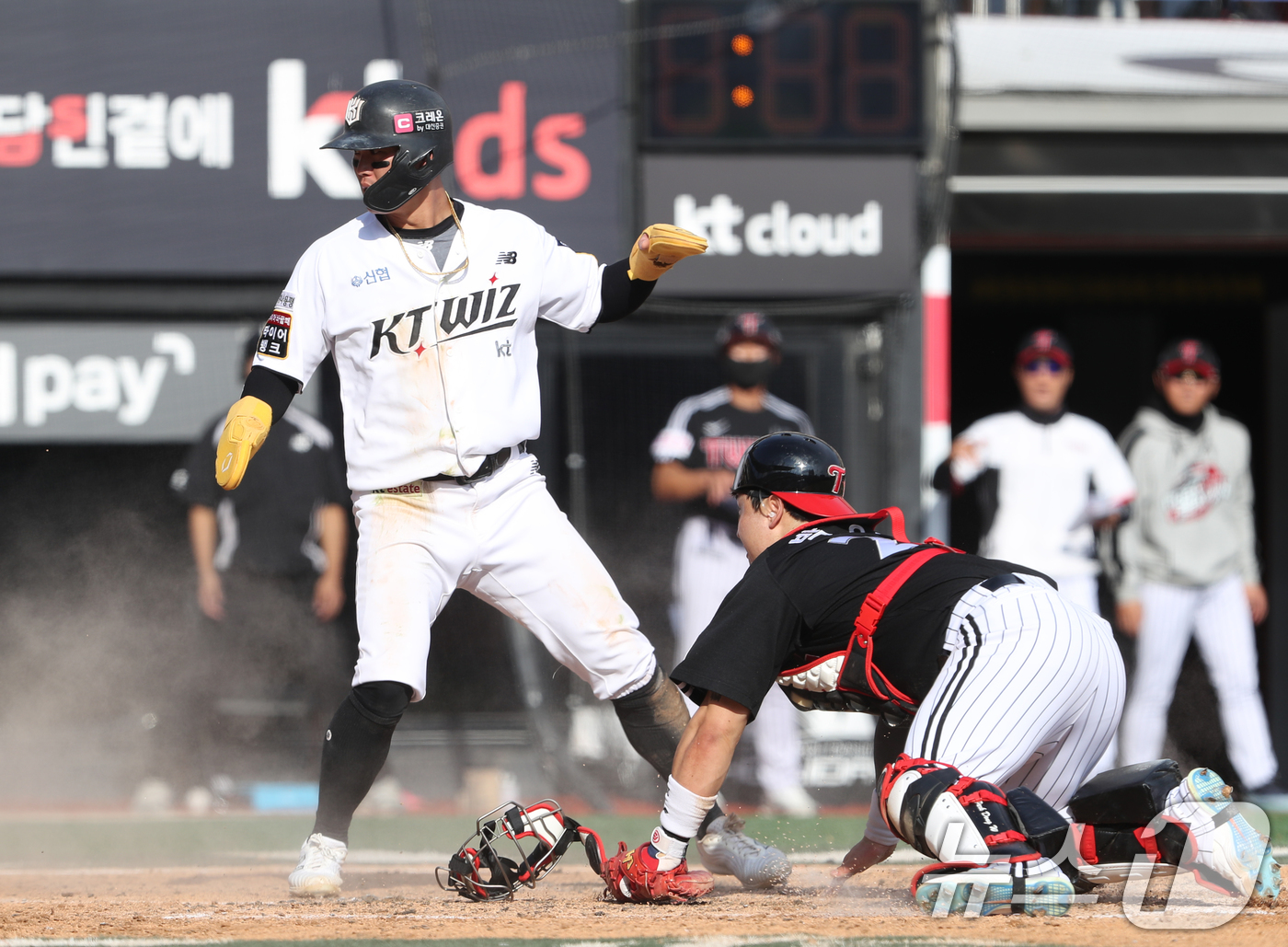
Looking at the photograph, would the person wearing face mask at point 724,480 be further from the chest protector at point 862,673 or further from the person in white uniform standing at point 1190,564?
the chest protector at point 862,673

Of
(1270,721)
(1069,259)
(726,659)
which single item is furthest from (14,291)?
(1270,721)

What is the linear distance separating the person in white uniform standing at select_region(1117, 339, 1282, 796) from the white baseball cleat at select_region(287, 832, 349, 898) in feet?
13.4

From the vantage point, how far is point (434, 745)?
272 inches

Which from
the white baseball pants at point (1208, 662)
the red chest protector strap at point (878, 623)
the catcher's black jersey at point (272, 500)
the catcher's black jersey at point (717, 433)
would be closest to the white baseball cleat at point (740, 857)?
the red chest protector strap at point (878, 623)

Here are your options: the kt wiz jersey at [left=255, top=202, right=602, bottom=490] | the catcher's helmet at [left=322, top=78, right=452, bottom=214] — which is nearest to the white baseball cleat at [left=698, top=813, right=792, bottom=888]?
the kt wiz jersey at [left=255, top=202, right=602, bottom=490]

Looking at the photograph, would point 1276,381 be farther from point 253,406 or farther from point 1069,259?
point 253,406

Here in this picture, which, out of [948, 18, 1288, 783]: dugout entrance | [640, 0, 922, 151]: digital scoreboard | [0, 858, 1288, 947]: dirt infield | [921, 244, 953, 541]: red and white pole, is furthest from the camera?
[948, 18, 1288, 783]: dugout entrance

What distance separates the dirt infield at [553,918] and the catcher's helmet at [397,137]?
67.9 inches

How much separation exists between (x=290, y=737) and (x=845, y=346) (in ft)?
10.4

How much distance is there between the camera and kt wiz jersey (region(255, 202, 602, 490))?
12.0 feet

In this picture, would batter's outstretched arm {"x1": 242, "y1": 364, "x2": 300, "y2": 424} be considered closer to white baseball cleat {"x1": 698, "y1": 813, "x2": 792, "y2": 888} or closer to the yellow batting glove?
the yellow batting glove

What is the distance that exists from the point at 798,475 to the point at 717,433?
300 centimetres

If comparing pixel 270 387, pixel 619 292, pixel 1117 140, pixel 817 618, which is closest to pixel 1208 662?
pixel 1117 140

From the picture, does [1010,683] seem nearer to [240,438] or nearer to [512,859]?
[512,859]
